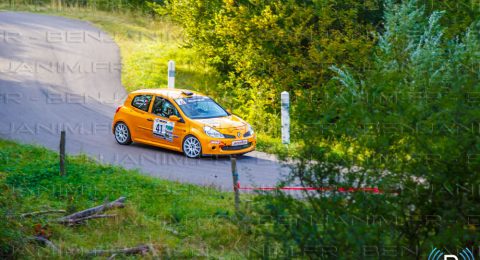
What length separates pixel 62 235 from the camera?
11.9 m

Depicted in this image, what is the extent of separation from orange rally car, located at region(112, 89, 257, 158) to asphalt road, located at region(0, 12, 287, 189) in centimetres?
32

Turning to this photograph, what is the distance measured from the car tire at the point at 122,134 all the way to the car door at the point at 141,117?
0.25 m

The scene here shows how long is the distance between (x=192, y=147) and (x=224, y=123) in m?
1.05

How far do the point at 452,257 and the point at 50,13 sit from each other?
122 ft

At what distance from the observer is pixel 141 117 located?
19.8m

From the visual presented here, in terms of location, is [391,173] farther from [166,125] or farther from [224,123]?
[166,125]

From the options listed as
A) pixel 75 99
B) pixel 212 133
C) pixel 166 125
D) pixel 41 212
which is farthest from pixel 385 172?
pixel 75 99

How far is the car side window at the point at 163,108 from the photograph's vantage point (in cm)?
1945

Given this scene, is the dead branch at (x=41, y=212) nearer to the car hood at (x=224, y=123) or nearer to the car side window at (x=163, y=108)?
the car hood at (x=224, y=123)

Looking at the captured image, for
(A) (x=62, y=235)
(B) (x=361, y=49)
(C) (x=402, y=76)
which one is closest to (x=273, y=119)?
(B) (x=361, y=49)

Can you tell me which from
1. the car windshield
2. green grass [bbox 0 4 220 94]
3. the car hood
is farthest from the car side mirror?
green grass [bbox 0 4 220 94]

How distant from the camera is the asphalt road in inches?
708

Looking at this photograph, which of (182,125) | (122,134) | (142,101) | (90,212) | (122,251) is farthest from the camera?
(122,134)

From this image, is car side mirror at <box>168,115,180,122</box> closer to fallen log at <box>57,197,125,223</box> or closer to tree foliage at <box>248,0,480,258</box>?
fallen log at <box>57,197,125,223</box>
